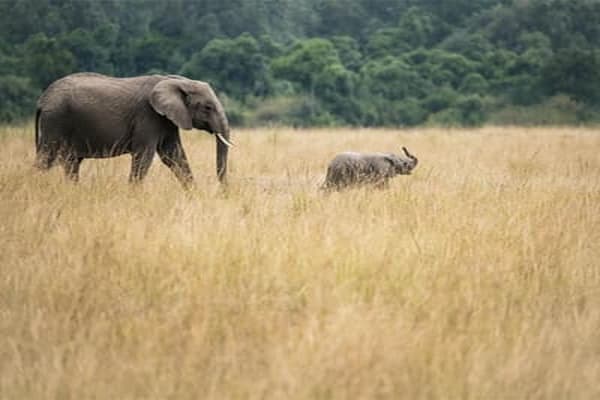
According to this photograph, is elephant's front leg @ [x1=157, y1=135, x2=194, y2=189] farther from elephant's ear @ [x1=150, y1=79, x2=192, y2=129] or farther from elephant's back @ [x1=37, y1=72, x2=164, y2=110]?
elephant's back @ [x1=37, y1=72, x2=164, y2=110]

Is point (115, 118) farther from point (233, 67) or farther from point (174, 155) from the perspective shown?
point (233, 67)

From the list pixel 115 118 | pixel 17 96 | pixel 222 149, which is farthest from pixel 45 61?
pixel 222 149

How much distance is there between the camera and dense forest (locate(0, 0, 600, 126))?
101 ft

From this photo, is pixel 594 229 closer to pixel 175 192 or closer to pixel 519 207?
pixel 519 207

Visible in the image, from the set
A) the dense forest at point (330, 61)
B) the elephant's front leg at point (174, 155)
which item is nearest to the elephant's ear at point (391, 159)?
the elephant's front leg at point (174, 155)

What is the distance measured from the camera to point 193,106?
25.9 feet

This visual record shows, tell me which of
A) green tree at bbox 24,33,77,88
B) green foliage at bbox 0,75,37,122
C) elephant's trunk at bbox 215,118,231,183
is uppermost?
elephant's trunk at bbox 215,118,231,183

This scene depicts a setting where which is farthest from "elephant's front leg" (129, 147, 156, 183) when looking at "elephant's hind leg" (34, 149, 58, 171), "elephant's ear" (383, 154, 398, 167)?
"elephant's ear" (383, 154, 398, 167)

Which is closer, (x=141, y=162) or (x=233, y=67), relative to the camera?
(x=141, y=162)

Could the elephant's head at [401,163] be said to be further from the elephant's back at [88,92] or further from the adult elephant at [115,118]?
the elephant's back at [88,92]

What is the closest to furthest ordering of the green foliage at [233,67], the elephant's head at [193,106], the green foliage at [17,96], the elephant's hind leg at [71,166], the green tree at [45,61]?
→ the elephant's hind leg at [71,166]
the elephant's head at [193,106]
the green foliage at [17,96]
the green tree at [45,61]
the green foliage at [233,67]

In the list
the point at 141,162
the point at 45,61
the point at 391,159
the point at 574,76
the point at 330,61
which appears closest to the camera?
the point at 141,162

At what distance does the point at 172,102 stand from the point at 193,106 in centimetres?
27

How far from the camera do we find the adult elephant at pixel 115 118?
25.7 feet
